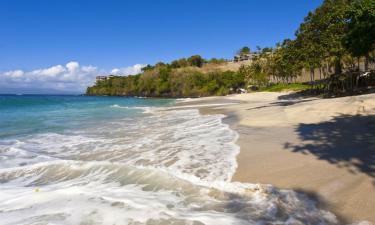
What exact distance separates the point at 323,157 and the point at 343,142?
1684 millimetres

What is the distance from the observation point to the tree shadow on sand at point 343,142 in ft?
21.8

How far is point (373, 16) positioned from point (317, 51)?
704 cm

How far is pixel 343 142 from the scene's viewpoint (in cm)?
848

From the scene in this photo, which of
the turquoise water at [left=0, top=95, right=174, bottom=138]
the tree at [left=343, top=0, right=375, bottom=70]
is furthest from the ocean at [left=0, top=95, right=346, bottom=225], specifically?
the tree at [left=343, top=0, right=375, bottom=70]

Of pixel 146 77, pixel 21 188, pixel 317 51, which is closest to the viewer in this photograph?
pixel 21 188

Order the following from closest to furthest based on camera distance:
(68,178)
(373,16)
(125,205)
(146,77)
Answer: (125,205) < (68,178) < (373,16) < (146,77)

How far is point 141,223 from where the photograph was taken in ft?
15.0

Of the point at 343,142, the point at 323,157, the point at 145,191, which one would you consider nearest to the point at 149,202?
the point at 145,191

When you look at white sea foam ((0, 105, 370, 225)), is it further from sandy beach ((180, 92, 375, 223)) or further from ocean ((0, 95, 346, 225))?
sandy beach ((180, 92, 375, 223))

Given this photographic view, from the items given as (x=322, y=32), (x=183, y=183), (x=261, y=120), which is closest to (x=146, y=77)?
(x=322, y=32)

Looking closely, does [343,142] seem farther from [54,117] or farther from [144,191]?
[54,117]

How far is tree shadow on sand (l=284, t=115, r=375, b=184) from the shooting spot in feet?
21.8

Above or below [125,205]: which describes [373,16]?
above

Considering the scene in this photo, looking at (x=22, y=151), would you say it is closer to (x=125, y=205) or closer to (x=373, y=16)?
(x=125, y=205)
